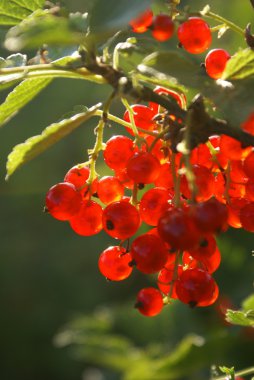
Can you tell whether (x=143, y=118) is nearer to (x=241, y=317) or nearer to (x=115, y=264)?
(x=115, y=264)

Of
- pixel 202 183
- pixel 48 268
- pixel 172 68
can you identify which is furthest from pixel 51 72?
pixel 48 268

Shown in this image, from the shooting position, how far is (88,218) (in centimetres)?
137

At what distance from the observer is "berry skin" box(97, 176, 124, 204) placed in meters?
1.34

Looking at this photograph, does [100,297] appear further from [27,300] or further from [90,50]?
[90,50]

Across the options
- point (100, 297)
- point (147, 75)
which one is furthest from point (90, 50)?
point (100, 297)

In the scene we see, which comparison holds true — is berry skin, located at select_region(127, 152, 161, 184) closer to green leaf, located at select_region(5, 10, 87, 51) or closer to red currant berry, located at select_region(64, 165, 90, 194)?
red currant berry, located at select_region(64, 165, 90, 194)

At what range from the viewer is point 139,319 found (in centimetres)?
347

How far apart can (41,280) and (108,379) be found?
7.55 feet

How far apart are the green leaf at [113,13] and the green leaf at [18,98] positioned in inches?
9.6

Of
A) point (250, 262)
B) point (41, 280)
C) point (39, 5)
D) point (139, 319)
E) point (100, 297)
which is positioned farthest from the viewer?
point (41, 280)

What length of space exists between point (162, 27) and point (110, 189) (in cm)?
→ 33

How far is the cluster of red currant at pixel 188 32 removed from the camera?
1.18m

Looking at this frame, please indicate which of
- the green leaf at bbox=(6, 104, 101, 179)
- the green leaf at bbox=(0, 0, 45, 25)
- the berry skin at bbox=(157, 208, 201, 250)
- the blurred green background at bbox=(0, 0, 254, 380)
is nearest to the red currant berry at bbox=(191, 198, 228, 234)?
the berry skin at bbox=(157, 208, 201, 250)

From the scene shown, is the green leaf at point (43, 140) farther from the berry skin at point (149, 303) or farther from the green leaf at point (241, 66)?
the berry skin at point (149, 303)
